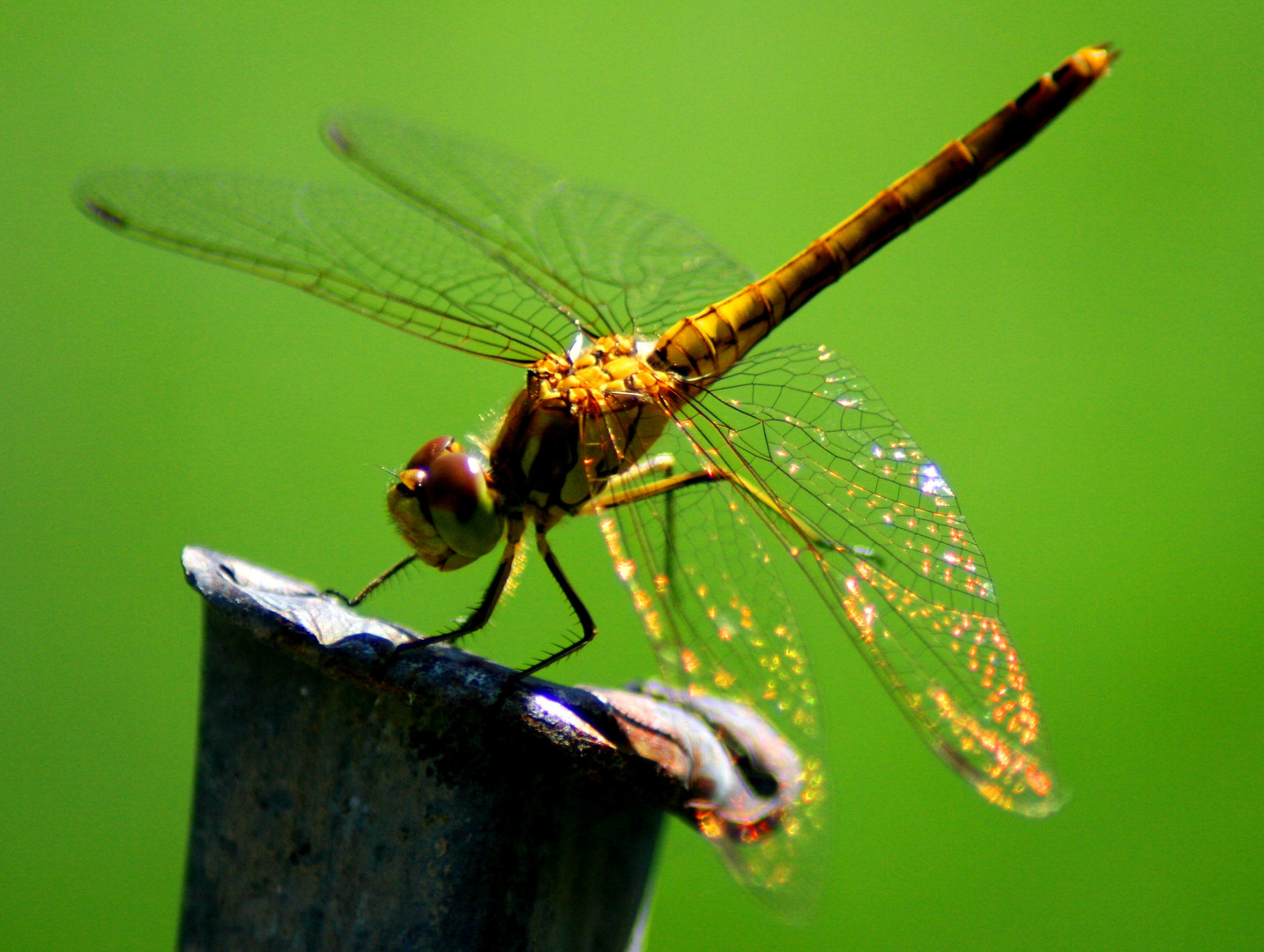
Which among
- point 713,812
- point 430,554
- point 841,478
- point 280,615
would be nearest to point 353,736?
point 280,615

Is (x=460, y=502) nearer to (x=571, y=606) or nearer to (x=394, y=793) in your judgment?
(x=571, y=606)

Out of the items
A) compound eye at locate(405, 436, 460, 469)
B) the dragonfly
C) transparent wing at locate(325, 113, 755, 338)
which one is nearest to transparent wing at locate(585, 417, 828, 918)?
the dragonfly

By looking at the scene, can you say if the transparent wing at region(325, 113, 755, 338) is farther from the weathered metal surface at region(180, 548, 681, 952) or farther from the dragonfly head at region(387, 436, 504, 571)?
the weathered metal surface at region(180, 548, 681, 952)

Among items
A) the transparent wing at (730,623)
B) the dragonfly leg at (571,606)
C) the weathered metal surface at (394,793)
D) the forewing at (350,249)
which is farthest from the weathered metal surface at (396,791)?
the forewing at (350,249)

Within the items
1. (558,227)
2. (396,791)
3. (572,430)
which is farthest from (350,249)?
(396,791)

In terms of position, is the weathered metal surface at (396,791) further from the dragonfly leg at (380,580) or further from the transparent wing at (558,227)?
the transparent wing at (558,227)

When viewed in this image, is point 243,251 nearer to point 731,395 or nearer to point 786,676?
point 731,395

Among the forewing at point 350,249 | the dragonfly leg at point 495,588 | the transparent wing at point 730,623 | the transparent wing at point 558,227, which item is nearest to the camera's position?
the transparent wing at point 730,623
